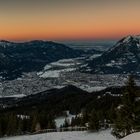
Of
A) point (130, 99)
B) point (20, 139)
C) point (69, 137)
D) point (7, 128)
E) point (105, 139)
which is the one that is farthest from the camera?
point (7, 128)

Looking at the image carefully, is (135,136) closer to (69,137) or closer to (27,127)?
(69,137)

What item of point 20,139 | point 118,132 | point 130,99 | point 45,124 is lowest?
point 45,124

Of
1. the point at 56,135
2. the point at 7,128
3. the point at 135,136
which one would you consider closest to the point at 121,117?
the point at 135,136

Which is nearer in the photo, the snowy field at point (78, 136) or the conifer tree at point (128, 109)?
the conifer tree at point (128, 109)

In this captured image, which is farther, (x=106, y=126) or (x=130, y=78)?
(x=106, y=126)

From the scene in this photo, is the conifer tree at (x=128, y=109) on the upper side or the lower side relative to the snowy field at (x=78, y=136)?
upper

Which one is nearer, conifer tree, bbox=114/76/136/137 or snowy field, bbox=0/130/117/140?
conifer tree, bbox=114/76/136/137

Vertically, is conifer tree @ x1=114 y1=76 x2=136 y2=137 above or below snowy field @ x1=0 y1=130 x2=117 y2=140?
above

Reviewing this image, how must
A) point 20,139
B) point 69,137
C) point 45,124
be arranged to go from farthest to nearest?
point 45,124, point 20,139, point 69,137

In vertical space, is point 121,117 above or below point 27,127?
above

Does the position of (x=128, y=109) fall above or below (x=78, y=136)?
above

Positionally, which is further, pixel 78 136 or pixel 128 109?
pixel 78 136
